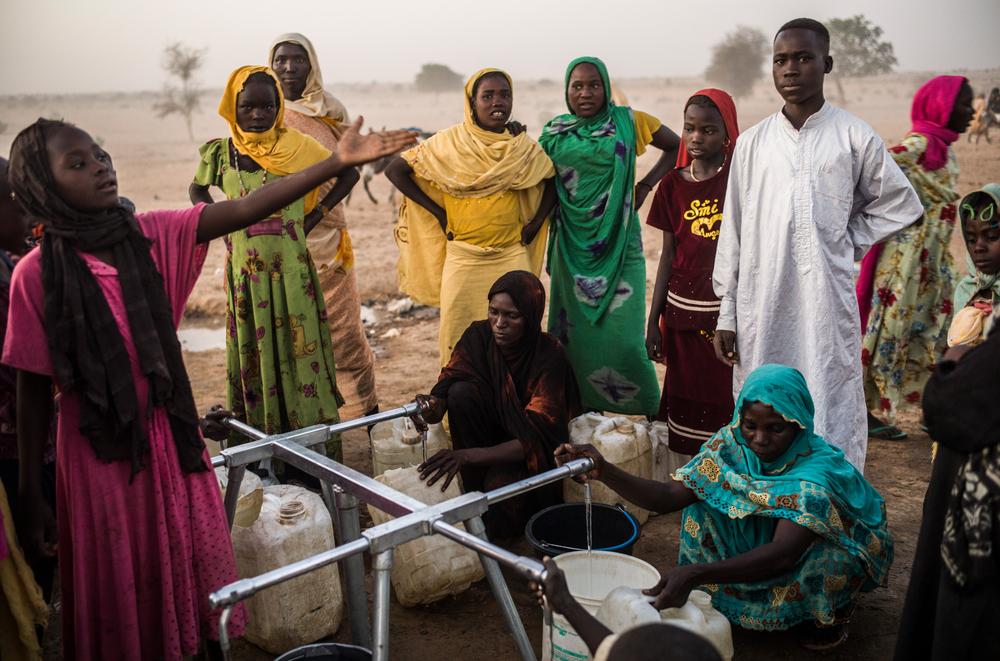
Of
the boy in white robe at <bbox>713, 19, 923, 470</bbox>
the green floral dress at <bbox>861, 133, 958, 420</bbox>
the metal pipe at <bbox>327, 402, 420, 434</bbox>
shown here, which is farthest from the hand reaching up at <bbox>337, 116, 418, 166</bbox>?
the green floral dress at <bbox>861, 133, 958, 420</bbox>

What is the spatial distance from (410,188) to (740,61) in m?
39.4

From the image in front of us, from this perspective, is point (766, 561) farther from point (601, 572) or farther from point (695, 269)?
point (695, 269)

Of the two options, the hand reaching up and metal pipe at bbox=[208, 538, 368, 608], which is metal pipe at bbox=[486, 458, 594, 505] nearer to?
metal pipe at bbox=[208, 538, 368, 608]

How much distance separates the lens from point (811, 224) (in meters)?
3.33

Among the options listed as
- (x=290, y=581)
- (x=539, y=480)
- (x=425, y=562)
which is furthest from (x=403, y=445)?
(x=539, y=480)

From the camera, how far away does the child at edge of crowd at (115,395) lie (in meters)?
2.11

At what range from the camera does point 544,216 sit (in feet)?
14.9

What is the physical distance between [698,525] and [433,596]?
1.06 meters

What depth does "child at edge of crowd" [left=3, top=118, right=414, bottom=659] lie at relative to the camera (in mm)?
2105

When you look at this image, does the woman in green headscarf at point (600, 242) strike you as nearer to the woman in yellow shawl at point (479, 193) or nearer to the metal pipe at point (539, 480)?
the woman in yellow shawl at point (479, 193)

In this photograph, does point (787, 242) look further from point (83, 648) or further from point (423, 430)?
point (83, 648)

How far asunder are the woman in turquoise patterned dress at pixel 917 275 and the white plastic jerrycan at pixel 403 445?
2.63m

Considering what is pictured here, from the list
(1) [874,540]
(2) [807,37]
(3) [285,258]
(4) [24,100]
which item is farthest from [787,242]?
(4) [24,100]

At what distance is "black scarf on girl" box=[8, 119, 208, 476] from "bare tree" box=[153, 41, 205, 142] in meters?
39.4
